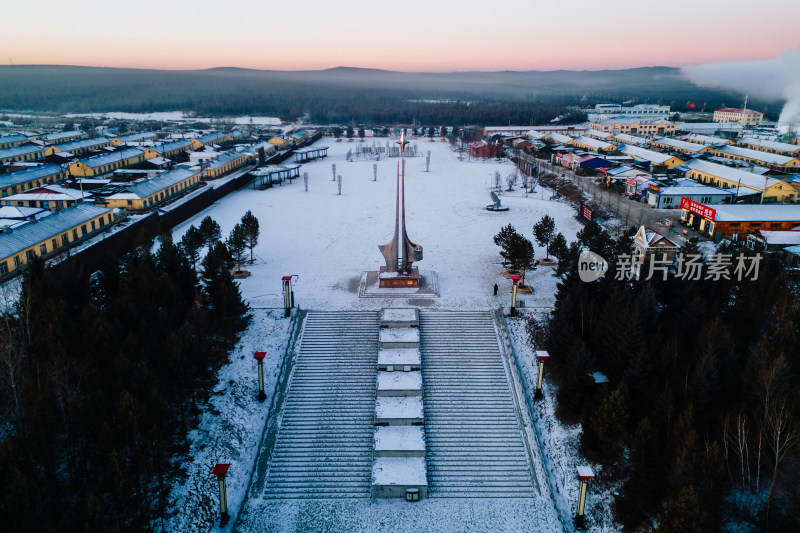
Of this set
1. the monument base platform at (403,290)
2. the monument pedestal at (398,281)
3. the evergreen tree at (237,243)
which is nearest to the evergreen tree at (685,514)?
the monument base platform at (403,290)

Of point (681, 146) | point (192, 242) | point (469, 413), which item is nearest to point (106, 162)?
point (192, 242)

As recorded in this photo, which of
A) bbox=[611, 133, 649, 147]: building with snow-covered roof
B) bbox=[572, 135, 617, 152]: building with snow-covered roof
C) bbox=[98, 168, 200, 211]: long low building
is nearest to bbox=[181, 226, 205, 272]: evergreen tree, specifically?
bbox=[98, 168, 200, 211]: long low building

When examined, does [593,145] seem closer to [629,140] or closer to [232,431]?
[629,140]

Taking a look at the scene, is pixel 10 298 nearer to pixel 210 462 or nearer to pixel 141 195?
pixel 210 462

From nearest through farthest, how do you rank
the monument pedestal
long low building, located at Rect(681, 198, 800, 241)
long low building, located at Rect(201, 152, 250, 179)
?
the monument pedestal
long low building, located at Rect(681, 198, 800, 241)
long low building, located at Rect(201, 152, 250, 179)

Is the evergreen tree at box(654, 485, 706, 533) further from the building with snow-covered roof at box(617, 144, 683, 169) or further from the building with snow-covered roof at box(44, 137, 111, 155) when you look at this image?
the building with snow-covered roof at box(44, 137, 111, 155)

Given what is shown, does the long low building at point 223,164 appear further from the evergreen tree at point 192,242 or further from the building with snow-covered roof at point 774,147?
the building with snow-covered roof at point 774,147
